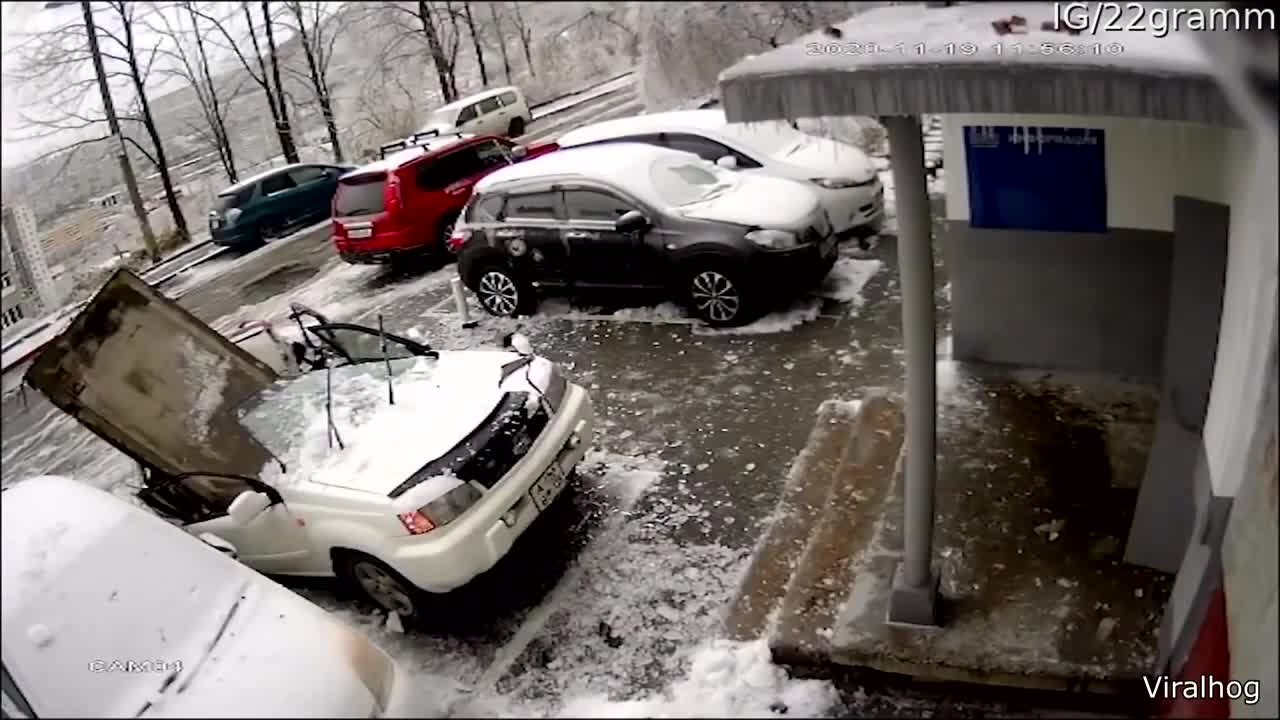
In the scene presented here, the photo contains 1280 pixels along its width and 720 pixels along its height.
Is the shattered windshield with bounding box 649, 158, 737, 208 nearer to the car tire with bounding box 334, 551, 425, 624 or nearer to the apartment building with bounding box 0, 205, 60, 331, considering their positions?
the car tire with bounding box 334, 551, 425, 624

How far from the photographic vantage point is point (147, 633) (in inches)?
112

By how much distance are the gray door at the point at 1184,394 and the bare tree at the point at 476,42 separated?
872 cm

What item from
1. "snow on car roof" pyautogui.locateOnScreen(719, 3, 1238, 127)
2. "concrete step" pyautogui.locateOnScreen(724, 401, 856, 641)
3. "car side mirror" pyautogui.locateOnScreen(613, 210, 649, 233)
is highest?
"snow on car roof" pyautogui.locateOnScreen(719, 3, 1238, 127)

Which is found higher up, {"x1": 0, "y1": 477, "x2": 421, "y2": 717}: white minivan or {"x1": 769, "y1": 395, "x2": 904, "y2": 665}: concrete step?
{"x1": 0, "y1": 477, "x2": 421, "y2": 717}: white minivan

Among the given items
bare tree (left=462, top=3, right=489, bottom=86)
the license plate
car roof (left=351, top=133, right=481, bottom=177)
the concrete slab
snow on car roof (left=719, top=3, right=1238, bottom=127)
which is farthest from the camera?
bare tree (left=462, top=3, right=489, bottom=86)

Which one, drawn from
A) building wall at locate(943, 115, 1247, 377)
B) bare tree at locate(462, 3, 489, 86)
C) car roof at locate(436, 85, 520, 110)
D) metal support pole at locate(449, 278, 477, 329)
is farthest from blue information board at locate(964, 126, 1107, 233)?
car roof at locate(436, 85, 520, 110)

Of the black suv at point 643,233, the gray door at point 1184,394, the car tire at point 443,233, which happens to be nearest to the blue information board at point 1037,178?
the gray door at point 1184,394

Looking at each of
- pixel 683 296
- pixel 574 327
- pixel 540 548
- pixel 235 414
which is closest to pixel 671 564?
pixel 540 548

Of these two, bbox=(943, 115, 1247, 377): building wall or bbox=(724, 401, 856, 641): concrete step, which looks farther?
bbox=(943, 115, 1247, 377): building wall

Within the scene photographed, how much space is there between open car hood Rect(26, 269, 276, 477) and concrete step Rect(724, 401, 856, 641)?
2.49m

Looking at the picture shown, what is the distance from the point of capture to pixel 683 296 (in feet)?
24.2

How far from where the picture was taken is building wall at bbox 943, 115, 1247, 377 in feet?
15.5

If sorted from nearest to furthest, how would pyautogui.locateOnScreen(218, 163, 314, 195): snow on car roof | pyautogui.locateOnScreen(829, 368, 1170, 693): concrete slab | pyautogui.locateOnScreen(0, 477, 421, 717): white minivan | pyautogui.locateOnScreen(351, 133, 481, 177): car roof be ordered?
1. pyautogui.locateOnScreen(0, 477, 421, 717): white minivan
2. pyautogui.locateOnScreen(829, 368, 1170, 693): concrete slab
3. pyautogui.locateOnScreen(218, 163, 314, 195): snow on car roof
4. pyautogui.locateOnScreen(351, 133, 481, 177): car roof

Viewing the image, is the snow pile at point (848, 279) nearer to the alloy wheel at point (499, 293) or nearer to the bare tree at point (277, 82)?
the alloy wheel at point (499, 293)
